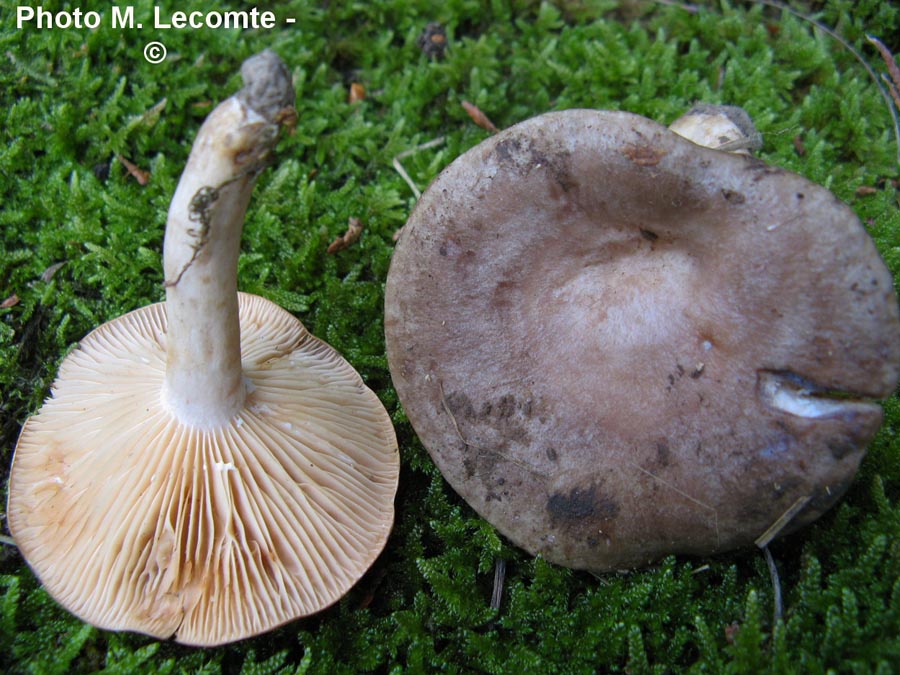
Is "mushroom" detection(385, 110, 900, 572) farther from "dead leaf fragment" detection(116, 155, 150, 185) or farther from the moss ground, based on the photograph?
"dead leaf fragment" detection(116, 155, 150, 185)

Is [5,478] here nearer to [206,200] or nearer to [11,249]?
[11,249]

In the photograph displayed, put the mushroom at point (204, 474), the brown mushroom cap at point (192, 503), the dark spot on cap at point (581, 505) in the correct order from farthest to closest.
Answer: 1. the dark spot on cap at point (581, 505)
2. the brown mushroom cap at point (192, 503)
3. the mushroom at point (204, 474)

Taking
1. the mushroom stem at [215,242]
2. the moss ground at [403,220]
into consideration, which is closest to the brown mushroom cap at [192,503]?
the mushroom stem at [215,242]

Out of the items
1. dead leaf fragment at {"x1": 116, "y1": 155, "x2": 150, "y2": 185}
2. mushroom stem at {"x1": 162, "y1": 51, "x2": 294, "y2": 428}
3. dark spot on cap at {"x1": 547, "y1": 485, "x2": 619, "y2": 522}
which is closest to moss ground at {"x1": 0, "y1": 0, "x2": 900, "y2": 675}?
dead leaf fragment at {"x1": 116, "y1": 155, "x2": 150, "y2": 185}

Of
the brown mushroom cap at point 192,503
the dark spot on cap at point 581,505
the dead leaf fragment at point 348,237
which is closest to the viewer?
the brown mushroom cap at point 192,503

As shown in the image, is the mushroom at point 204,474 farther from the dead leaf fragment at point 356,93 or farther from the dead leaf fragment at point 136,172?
the dead leaf fragment at point 356,93

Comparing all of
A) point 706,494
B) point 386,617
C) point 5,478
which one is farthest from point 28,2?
point 706,494
